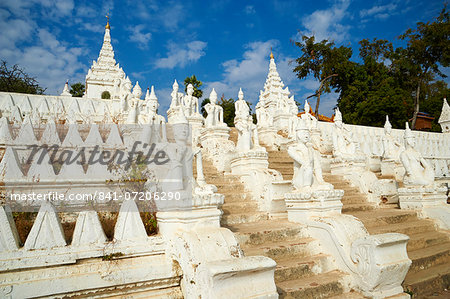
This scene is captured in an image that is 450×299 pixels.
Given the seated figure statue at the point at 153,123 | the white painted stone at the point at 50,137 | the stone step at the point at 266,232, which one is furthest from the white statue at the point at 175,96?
the stone step at the point at 266,232

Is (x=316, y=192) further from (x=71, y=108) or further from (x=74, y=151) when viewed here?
(x=71, y=108)

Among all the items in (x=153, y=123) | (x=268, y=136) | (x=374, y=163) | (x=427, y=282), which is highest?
(x=268, y=136)

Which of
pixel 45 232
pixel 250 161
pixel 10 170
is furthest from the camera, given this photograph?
pixel 250 161

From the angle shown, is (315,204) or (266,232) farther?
(315,204)

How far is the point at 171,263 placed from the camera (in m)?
3.63

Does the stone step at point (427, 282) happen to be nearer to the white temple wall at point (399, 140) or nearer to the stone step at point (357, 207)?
the stone step at point (357, 207)

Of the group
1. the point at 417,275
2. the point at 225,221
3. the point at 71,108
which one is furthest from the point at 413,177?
the point at 71,108

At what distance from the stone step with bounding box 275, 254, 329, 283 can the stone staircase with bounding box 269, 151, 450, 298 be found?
1.41 m

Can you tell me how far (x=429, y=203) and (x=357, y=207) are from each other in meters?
1.63

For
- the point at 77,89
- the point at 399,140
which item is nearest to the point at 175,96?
the point at 399,140

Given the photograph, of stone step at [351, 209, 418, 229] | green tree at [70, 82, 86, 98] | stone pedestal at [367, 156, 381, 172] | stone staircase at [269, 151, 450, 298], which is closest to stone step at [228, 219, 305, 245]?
stone staircase at [269, 151, 450, 298]

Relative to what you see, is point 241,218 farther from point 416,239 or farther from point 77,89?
point 77,89

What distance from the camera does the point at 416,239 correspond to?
5957 millimetres

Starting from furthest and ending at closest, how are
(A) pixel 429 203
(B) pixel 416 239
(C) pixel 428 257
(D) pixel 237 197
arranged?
(A) pixel 429 203, (D) pixel 237 197, (B) pixel 416 239, (C) pixel 428 257
